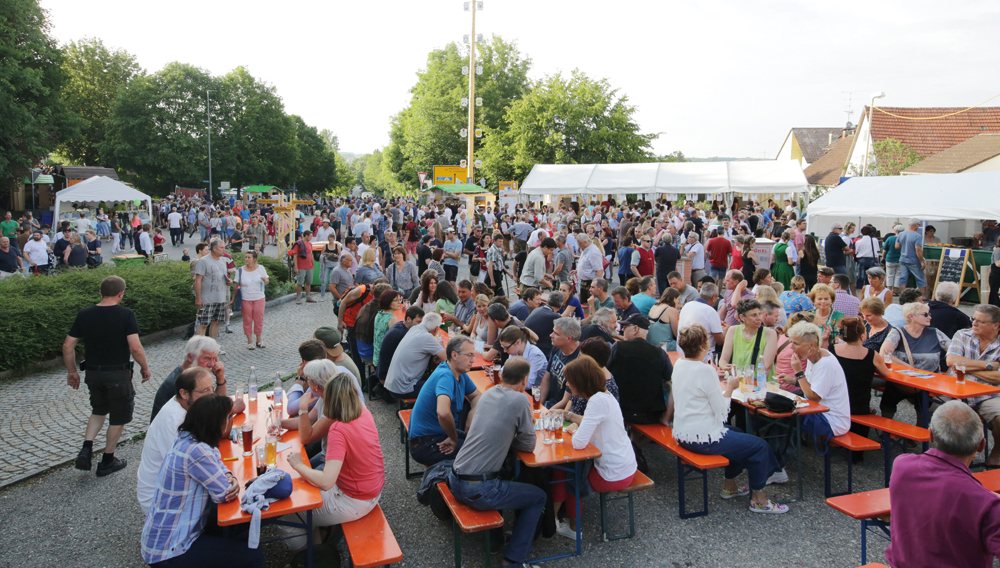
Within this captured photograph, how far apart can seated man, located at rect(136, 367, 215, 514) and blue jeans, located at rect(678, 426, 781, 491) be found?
352 centimetres

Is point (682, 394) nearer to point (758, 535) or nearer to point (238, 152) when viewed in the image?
point (758, 535)

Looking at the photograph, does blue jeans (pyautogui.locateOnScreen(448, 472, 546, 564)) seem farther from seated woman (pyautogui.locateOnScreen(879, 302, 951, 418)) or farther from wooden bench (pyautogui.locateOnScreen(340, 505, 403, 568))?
seated woman (pyautogui.locateOnScreen(879, 302, 951, 418))

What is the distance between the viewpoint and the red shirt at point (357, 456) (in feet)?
12.0

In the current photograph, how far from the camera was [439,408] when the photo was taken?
438 centimetres

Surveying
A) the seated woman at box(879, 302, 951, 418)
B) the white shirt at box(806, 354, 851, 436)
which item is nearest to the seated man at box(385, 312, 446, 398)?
the white shirt at box(806, 354, 851, 436)

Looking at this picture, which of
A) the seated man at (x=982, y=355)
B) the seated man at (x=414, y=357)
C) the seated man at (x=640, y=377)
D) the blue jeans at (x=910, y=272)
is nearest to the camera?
the seated man at (x=640, y=377)

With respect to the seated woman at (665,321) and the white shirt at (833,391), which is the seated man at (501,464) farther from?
the seated woman at (665,321)

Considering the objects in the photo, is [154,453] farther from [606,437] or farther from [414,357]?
[606,437]

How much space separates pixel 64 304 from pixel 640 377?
8153 millimetres

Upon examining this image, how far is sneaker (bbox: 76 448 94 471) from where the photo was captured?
17.1 ft

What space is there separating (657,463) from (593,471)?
1.56 metres

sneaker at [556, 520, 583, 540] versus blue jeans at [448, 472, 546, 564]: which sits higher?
blue jeans at [448, 472, 546, 564]

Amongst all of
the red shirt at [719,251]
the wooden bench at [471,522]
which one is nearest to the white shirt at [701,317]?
the wooden bench at [471,522]

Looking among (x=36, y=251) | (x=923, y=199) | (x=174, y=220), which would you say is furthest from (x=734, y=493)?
(x=174, y=220)
